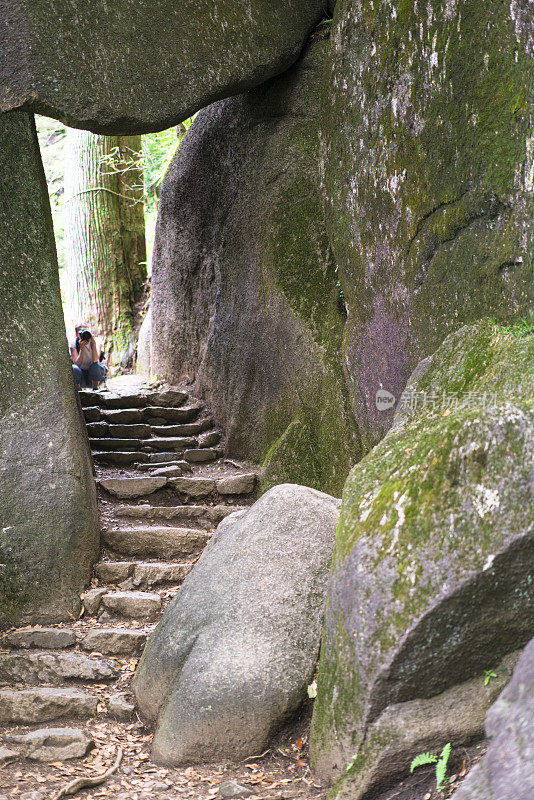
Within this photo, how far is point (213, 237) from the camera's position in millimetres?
8273

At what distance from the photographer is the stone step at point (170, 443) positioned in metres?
7.62

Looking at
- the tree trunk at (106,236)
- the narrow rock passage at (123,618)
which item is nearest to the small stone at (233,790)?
the narrow rock passage at (123,618)

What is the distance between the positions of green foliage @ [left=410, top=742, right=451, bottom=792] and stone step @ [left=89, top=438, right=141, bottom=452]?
5182 millimetres

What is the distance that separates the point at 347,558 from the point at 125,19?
4365 millimetres

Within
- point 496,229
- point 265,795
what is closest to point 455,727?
point 265,795

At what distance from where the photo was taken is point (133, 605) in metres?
5.34

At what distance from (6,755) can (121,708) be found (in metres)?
0.70

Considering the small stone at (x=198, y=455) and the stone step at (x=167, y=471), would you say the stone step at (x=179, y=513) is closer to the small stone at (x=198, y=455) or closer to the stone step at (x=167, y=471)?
the stone step at (x=167, y=471)

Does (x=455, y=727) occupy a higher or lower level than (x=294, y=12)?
lower

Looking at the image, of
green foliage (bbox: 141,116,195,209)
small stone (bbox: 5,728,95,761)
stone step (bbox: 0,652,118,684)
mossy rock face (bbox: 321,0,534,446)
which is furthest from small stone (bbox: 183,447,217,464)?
green foliage (bbox: 141,116,195,209)

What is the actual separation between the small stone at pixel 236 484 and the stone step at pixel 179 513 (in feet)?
1.01

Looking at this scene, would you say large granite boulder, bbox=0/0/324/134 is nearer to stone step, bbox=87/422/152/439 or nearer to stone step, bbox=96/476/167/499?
stone step, bbox=96/476/167/499

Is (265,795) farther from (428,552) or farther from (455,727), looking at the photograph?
(428,552)

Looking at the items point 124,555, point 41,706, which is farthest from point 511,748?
point 124,555
